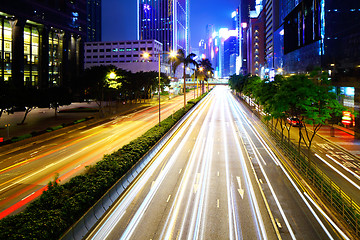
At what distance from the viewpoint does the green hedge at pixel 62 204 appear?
403 inches

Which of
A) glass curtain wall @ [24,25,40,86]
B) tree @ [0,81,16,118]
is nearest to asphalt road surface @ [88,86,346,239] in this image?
tree @ [0,81,16,118]

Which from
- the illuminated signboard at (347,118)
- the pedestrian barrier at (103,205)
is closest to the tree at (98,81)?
the pedestrian barrier at (103,205)

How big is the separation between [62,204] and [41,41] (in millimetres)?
75057

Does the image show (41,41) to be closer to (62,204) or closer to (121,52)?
(62,204)

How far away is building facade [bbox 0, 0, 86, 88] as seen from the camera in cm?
6538

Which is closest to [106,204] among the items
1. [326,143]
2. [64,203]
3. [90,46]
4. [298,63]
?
[64,203]

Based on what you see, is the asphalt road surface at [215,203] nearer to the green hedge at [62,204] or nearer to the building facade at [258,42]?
the green hedge at [62,204]

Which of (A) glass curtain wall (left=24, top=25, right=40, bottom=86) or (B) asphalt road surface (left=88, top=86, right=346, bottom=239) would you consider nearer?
(B) asphalt road surface (left=88, top=86, right=346, bottom=239)

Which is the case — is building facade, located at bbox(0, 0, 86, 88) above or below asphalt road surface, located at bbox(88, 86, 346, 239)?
above

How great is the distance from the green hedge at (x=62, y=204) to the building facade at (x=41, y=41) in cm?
4657

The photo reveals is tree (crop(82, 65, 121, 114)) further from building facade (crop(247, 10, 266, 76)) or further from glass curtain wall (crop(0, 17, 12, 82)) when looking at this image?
building facade (crop(247, 10, 266, 76))

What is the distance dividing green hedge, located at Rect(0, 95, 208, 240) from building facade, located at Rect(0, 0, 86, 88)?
46.6 metres

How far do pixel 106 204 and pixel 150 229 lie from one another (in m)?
3.21

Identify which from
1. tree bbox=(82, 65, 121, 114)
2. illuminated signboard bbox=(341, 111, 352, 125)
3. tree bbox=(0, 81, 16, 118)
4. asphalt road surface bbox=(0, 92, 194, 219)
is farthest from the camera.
A: tree bbox=(82, 65, 121, 114)
